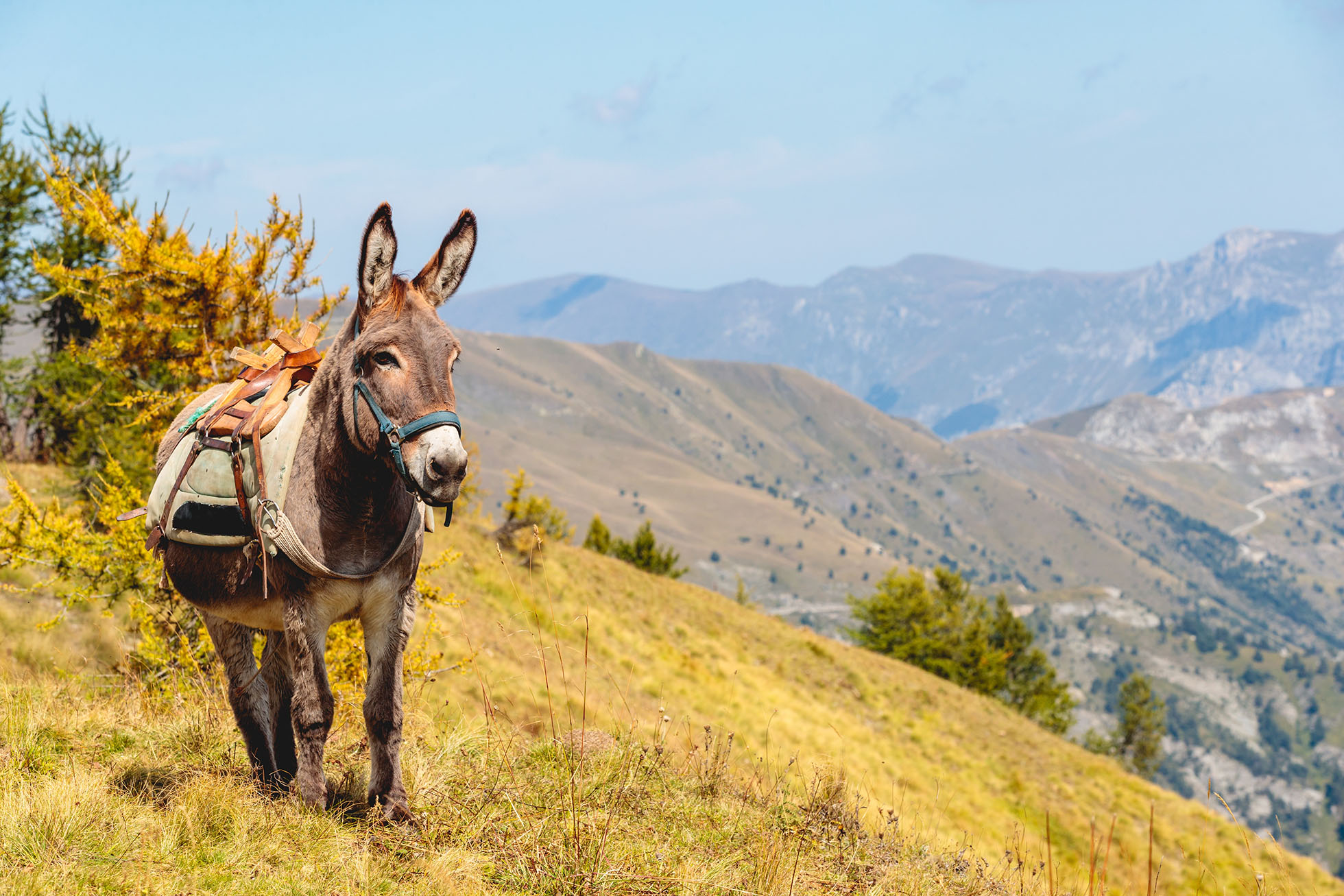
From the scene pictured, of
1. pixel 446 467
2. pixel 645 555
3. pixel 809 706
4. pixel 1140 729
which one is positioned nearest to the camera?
A: pixel 446 467

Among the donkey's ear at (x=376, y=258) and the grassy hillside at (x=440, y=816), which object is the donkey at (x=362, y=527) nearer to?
the donkey's ear at (x=376, y=258)

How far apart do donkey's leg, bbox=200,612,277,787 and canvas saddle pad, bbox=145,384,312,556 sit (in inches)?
24.5

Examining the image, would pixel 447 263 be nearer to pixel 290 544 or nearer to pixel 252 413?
pixel 252 413

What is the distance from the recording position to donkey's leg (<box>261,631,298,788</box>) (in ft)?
15.3

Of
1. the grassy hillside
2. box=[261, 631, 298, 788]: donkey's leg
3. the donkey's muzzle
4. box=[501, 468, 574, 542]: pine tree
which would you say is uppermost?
the donkey's muzzle

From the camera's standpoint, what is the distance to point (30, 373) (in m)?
20.7

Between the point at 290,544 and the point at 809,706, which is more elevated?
the point at 290,544

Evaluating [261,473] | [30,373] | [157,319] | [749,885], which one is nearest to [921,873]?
[749,885]

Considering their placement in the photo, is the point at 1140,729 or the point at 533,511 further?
the point at 1140,729

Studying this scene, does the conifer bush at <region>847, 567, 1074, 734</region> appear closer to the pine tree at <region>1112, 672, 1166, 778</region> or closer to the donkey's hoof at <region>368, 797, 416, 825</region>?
the pine tree at <region>1112, 672, 1166, 778</region>

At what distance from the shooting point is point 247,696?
4723 millimetres

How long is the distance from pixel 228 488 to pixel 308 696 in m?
1.19

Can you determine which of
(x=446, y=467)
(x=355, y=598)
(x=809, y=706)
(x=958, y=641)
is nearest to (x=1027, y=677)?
(x=958, y=641)

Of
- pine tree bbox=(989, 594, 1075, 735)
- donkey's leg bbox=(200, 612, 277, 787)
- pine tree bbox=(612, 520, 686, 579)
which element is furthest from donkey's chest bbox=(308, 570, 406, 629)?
pine tree bbox=(989, 594, 1075, 735)
